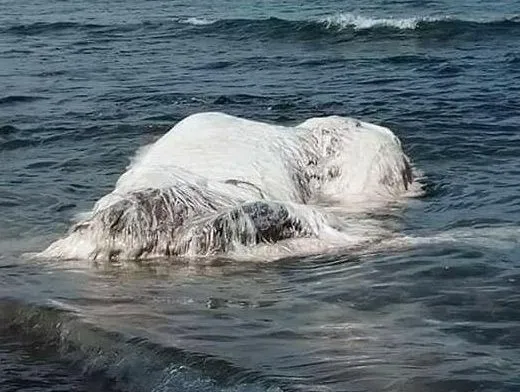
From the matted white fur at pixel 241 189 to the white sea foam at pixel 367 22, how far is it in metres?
13.7

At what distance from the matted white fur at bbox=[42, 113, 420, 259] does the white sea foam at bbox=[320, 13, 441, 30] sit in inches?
538

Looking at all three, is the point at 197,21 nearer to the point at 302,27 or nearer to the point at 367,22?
the point at 302,27

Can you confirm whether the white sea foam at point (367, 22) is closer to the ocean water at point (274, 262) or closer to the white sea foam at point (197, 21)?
the ocean water at point (274, 262)

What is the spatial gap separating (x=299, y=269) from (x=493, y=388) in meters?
2.43

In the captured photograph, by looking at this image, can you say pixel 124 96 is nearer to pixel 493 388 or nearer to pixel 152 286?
pixel 152 286

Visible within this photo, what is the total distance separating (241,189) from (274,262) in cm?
87

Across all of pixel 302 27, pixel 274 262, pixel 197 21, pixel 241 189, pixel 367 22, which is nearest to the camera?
pixel 274 262

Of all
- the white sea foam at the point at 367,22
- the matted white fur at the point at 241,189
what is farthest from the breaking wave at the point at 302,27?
the matted white fur at the point at 241,189

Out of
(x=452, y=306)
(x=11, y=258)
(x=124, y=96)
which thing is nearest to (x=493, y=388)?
(x=452, y=306)

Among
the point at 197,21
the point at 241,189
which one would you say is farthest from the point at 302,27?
the point at 241,189

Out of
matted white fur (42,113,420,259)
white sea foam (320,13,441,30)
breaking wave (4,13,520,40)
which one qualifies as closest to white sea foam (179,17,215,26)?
breaking wave (4,13,520,40)

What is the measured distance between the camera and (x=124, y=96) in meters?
15.1

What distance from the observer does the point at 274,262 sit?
23.9 feet

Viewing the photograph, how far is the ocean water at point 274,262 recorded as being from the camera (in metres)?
5.24
